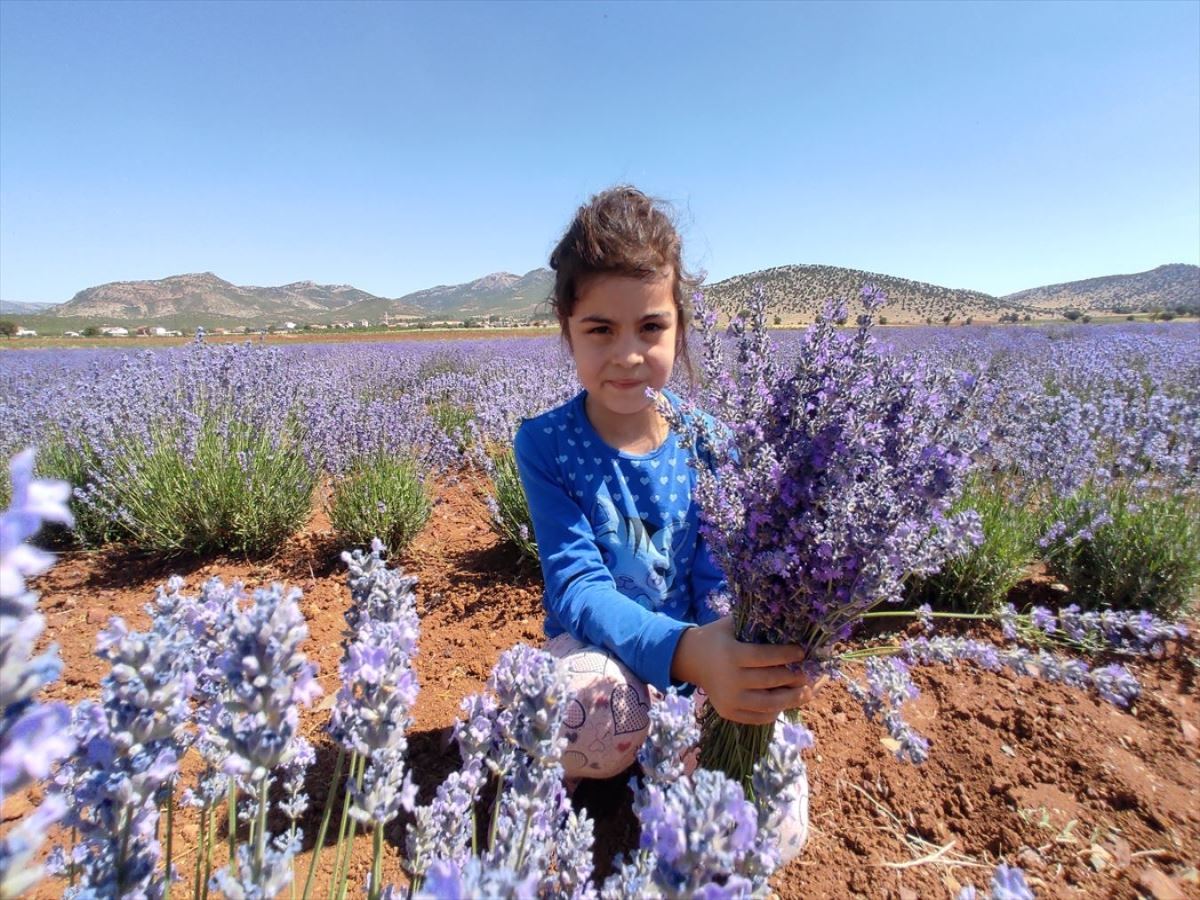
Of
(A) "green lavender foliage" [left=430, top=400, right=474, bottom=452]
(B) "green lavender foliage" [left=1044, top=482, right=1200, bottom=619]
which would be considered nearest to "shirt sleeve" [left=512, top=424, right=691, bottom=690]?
(B) "green lavender foliage" [left=1044, top=482, right=1200, bottom=619]

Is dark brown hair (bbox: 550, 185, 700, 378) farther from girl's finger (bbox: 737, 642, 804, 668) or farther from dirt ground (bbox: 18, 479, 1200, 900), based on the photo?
dirt ground (bbox: 18, 479, 1200, 900)

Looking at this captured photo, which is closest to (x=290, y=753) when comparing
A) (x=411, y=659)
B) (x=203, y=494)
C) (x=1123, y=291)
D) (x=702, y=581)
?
(x=702, y=581)

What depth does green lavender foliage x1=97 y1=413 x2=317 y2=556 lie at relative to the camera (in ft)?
12.6

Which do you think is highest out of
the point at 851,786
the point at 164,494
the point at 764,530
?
the point at 764,530

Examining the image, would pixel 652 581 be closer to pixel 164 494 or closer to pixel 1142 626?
pixel 1142 626

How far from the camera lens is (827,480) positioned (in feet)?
3.69

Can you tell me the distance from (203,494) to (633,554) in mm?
3123

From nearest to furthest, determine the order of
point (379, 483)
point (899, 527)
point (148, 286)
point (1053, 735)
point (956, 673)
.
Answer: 1. point (899, 527)
2. point (1053, 735)
3. point (956, 673)
4. point (379, 483)
5. point (148, 286)

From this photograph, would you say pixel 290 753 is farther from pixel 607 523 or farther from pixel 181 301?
pixel 181 301

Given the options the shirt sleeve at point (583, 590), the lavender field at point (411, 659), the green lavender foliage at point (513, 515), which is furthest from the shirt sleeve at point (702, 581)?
the green lavender foliage at point (513, 515)

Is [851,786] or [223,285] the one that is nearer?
[851,786]

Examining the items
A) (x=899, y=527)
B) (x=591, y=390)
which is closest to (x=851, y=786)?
(x=899, y=527)

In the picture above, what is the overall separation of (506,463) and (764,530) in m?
3.21

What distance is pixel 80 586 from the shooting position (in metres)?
3.69
